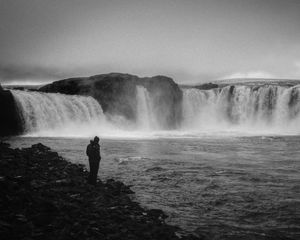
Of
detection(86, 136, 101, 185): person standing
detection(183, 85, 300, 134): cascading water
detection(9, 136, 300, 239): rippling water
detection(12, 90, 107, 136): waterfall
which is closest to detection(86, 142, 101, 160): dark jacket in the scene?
detection(86, 136, 101, 185): person standing

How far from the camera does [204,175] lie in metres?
15.9

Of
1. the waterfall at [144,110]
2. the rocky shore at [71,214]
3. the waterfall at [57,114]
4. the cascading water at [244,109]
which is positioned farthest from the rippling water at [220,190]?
the cascading water at [244,109]

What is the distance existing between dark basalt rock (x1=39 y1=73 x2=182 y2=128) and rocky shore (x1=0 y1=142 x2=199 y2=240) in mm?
43107

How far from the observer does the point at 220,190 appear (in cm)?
1300

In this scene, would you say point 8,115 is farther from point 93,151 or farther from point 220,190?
point 220,190

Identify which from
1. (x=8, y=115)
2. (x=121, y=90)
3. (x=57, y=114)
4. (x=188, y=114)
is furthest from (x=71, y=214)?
(x=188, y=114)

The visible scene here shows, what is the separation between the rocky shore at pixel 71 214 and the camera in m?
6.45

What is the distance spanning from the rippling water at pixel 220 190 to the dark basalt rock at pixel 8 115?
1988cm

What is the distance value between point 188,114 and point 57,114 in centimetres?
3004

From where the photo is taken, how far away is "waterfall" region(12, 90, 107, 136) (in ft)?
130

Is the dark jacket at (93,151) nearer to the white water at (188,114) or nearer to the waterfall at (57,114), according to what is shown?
the white water at (188,114)

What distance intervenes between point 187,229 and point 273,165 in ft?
37.9

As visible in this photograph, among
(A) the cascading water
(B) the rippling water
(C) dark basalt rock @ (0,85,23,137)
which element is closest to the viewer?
(B) the rippling water

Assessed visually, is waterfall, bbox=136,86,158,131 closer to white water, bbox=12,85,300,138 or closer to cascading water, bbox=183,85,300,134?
white water, bbox=12,85,300,138
